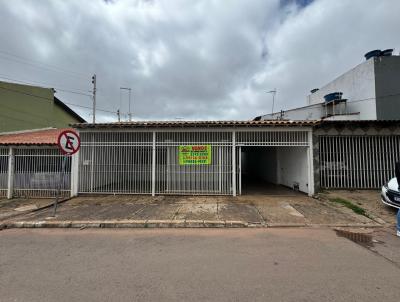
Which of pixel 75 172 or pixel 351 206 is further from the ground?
pixel 75 172

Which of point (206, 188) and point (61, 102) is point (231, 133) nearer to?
point (206, 188)

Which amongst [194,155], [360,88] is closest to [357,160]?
[194,155]

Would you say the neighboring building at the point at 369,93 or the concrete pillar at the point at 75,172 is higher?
the neighboring building at the point at 369,93

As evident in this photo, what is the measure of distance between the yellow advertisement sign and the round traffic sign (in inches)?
152

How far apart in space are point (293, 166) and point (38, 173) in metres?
11.4

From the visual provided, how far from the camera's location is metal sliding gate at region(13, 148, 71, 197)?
8.98 meters

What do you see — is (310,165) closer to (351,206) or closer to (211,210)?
(351,206)

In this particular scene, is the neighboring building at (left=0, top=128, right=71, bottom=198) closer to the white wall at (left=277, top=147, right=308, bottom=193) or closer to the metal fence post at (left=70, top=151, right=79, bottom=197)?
the metal fence post at (left=70, top=151, right=79, bottom=197)

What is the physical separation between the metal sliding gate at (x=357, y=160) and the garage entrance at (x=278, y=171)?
860 millimetres

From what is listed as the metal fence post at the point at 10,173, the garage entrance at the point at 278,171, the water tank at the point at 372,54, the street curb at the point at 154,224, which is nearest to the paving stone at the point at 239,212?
the street curb at the point at 154,224

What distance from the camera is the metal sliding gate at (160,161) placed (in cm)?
884

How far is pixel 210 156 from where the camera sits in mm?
8773

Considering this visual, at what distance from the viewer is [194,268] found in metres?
3.16

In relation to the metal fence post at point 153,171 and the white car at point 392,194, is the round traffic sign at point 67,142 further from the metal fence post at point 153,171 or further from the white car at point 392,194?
the white car at point 392,194
